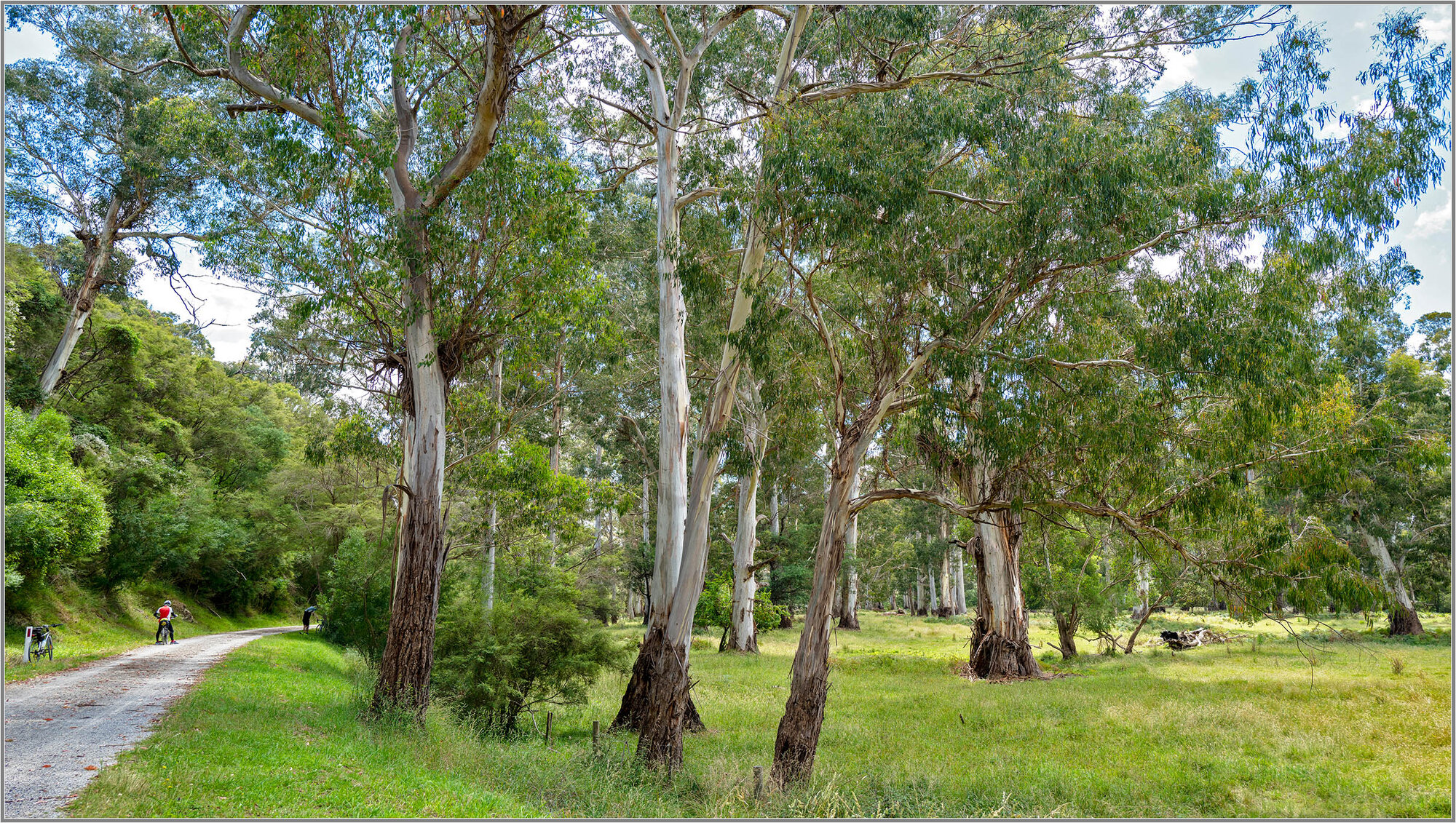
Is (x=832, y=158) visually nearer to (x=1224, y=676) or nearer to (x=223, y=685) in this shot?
(x=223, y=685)

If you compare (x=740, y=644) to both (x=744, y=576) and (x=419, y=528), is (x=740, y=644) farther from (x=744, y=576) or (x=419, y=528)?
(x=419, y=528)

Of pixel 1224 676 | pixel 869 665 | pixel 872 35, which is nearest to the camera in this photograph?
pixel 872 35

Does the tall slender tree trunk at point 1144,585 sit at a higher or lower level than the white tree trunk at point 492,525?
lower

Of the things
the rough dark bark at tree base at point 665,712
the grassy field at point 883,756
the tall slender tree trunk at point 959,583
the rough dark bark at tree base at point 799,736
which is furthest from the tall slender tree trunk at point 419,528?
the tall slender tree trunk at point 959,583

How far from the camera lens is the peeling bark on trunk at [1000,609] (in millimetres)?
16781

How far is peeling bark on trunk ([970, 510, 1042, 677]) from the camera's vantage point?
55.1 feet

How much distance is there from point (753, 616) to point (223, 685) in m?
15.1

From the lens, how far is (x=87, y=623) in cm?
2131

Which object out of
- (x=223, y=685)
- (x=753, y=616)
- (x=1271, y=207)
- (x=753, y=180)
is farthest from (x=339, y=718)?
(x=753, y=616)

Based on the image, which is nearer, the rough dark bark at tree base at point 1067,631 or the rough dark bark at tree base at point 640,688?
the rough dark bark at tree base at point 640,688

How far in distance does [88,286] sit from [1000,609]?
24.3 meters

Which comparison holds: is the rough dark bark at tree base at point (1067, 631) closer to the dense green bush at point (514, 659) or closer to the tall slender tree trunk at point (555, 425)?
the tall slender tree trunk at point (555, 425)

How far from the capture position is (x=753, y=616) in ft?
78.2

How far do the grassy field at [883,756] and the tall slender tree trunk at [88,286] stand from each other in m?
11.0
